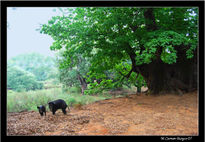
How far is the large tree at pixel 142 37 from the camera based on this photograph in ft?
12.3

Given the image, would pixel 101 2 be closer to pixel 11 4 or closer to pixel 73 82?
pixel 11 4

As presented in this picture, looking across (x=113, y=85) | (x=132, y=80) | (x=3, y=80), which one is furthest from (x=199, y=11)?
(x=132, y=80)

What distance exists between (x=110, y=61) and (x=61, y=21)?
217 cm

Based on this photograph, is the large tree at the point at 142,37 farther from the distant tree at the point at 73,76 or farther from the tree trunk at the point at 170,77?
the distant tree at the point at 73,76

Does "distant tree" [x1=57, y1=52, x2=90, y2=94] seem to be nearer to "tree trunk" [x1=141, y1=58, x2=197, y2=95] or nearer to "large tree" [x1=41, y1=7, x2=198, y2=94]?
"large tree" [x1=41, y1=7, x2=198, y2=94]

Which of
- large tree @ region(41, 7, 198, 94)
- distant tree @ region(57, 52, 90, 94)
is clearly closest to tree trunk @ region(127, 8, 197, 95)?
large tree @ region(41, 7, 198, 94)

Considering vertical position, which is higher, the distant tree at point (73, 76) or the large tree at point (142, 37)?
the large tree at point (142, 37)

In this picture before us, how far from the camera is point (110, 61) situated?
5570 mm

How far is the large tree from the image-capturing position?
376 cm

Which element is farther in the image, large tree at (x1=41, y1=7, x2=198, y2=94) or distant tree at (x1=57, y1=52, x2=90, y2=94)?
distant tree at (x1=57, y1=52, x2=90, y2=94)

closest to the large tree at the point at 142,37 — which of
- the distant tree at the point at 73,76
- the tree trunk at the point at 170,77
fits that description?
→ the tree trunk at the point at 170,77

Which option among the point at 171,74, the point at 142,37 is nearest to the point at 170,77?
the point at 171,74

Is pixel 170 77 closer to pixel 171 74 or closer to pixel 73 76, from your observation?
pixel 171 74

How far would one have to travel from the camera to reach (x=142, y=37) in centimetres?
417
